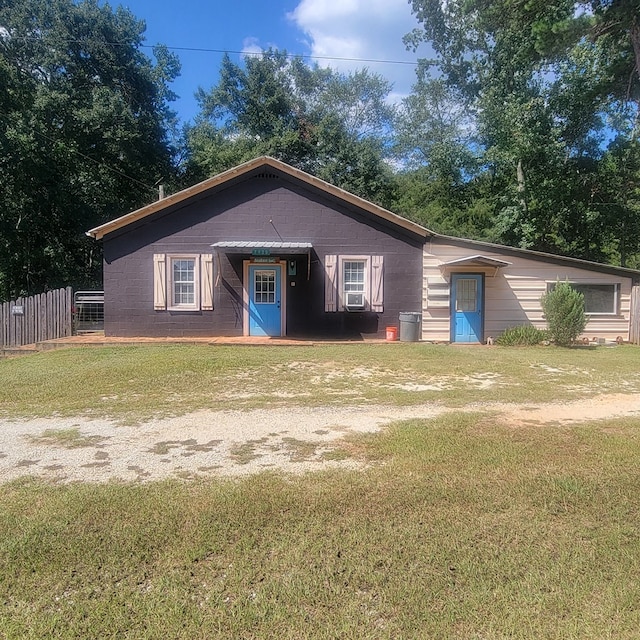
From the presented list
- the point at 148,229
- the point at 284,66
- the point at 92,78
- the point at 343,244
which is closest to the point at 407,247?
the point at 343,244

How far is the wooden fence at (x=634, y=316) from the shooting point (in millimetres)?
14758

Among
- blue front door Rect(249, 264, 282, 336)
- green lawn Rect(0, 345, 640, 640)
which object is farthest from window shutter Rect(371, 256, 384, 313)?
green lawn Rect(0, 345, 640, 640)

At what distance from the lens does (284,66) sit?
35.0 metres

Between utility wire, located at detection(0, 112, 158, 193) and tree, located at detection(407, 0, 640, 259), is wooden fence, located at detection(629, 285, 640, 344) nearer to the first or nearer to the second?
tree, located at detection(407, 0, 640, 259)

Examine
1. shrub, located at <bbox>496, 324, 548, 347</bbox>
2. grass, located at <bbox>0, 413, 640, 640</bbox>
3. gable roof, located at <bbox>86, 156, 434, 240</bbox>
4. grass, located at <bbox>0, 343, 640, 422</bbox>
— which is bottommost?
grass, located at <bbox>0, 413, 640, 640</bbox>

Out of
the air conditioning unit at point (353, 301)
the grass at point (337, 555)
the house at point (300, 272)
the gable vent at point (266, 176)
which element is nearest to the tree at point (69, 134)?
the house at point (300, 272)

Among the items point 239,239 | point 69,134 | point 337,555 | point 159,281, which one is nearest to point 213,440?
point 337,555

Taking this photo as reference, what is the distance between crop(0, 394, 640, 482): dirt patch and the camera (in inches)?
165

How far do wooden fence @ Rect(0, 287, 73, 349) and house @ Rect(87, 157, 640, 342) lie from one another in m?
1.29

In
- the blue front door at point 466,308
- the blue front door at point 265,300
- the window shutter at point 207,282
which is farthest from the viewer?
the blue front door at point 466,308

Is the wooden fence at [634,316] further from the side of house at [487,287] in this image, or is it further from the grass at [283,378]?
the grass at [283,378]

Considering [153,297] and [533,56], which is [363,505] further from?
[533,56]

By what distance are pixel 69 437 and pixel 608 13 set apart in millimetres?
16581

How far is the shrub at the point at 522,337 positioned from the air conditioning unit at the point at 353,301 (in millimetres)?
4117
